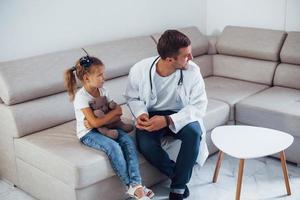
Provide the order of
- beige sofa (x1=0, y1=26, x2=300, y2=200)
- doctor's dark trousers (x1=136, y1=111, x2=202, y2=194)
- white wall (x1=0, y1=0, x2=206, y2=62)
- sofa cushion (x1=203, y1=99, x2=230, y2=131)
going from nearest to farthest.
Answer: beige sofa (x1=0, y1=26, x2=300, y2=200) → doctor's dark trousers (x1=136, y1=111, x2=202, y2=194) → white wall (x1=0, y1=0, x2=206, y2=62) → sofa cushion (x1=203, y1=99, x2=230, y2=131)

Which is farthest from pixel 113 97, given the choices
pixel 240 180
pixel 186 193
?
pixel 240 180

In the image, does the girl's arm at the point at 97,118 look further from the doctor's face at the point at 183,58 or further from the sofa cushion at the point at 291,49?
the sofa cushion at the point at 291,49

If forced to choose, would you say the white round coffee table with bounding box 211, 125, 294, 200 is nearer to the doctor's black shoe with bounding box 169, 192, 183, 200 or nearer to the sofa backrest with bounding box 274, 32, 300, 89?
the doctor's black shoe with bounding box 169, 192, 183, 200

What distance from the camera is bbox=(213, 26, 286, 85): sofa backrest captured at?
3512 millimetres

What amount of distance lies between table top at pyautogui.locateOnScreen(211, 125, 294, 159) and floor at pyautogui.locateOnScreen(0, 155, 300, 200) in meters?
0.35

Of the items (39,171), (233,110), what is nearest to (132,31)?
(233,110)

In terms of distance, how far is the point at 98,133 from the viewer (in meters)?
2.48

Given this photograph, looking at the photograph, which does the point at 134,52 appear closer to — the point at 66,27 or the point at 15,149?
the point at 66,27

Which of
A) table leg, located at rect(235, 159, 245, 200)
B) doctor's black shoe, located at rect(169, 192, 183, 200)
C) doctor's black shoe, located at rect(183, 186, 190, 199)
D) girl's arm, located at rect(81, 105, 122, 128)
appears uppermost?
girl's arm, located at rect(81, 105, 122, 128)

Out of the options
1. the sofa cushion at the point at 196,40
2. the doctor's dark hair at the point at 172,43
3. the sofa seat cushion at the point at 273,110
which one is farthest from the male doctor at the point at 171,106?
the sofa cushion at the point at 196,40

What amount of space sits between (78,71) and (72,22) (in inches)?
31.2

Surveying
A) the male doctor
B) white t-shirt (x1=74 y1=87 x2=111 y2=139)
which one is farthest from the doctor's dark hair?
white t-shirt (x1=74 y1=87 x2=111 y2=139)

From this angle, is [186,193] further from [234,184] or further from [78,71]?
[78,71]

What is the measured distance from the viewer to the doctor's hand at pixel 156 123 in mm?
2510
